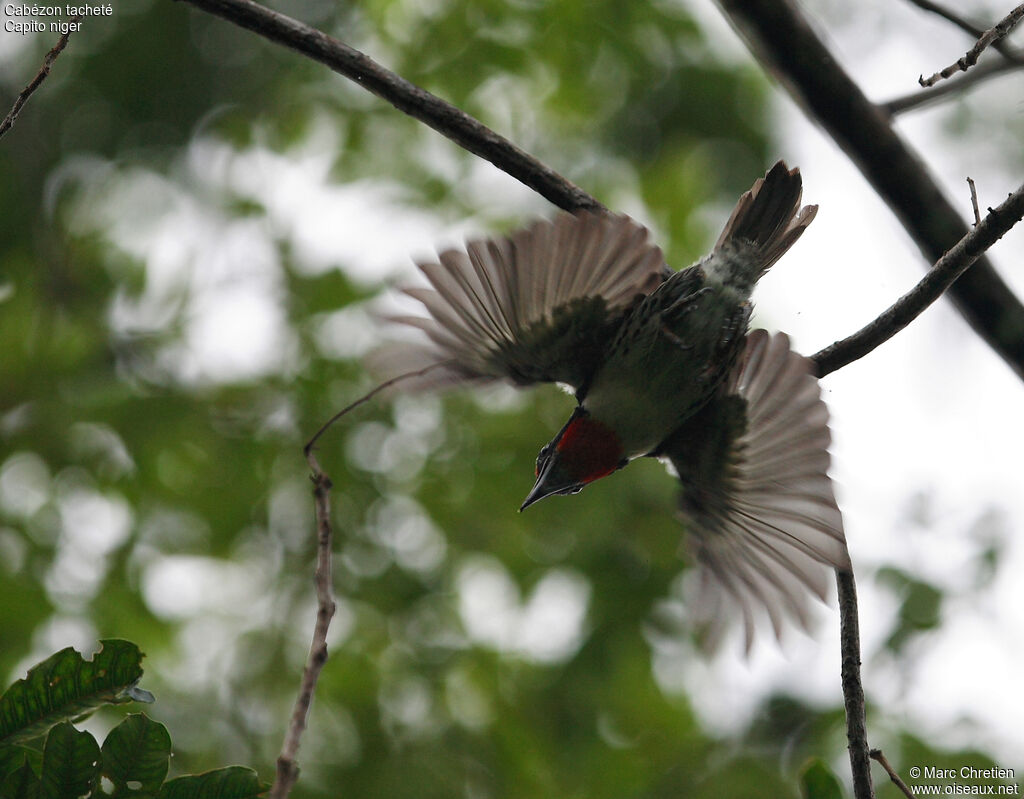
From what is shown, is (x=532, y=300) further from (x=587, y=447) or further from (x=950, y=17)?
(x=950, y=17)

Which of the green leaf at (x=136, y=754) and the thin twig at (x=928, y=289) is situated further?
the thin twig at (x=928, y=289)

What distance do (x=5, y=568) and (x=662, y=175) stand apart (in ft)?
11.7

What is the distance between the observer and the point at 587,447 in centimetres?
304

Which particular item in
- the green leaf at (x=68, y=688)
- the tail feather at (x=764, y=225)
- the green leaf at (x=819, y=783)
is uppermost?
the tail feather at (x=764, y=225)

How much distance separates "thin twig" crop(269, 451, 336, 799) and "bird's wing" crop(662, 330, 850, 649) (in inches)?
52.4

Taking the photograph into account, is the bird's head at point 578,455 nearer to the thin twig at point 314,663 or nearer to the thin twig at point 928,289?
the thin twig at point 928,289

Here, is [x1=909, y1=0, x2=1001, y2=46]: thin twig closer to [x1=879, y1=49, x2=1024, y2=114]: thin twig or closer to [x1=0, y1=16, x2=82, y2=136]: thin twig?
[x1=879, y1=49, x2=1024, y2=114]: thin twig

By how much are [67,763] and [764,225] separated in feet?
Result: 7.16

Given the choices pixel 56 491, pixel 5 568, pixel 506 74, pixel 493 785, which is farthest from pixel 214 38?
pixel 493 785

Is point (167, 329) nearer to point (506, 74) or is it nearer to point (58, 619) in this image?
point (58, 619)

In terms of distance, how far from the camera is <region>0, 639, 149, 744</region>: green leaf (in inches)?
67.1

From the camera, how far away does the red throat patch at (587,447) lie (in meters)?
3.03

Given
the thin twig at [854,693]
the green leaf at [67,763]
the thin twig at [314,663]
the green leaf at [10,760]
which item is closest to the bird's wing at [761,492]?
the thin twig at [854,693]

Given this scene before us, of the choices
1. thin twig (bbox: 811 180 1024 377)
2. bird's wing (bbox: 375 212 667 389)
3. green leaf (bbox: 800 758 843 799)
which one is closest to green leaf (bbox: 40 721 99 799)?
green leaf (bbox: 800 758 843 799)
